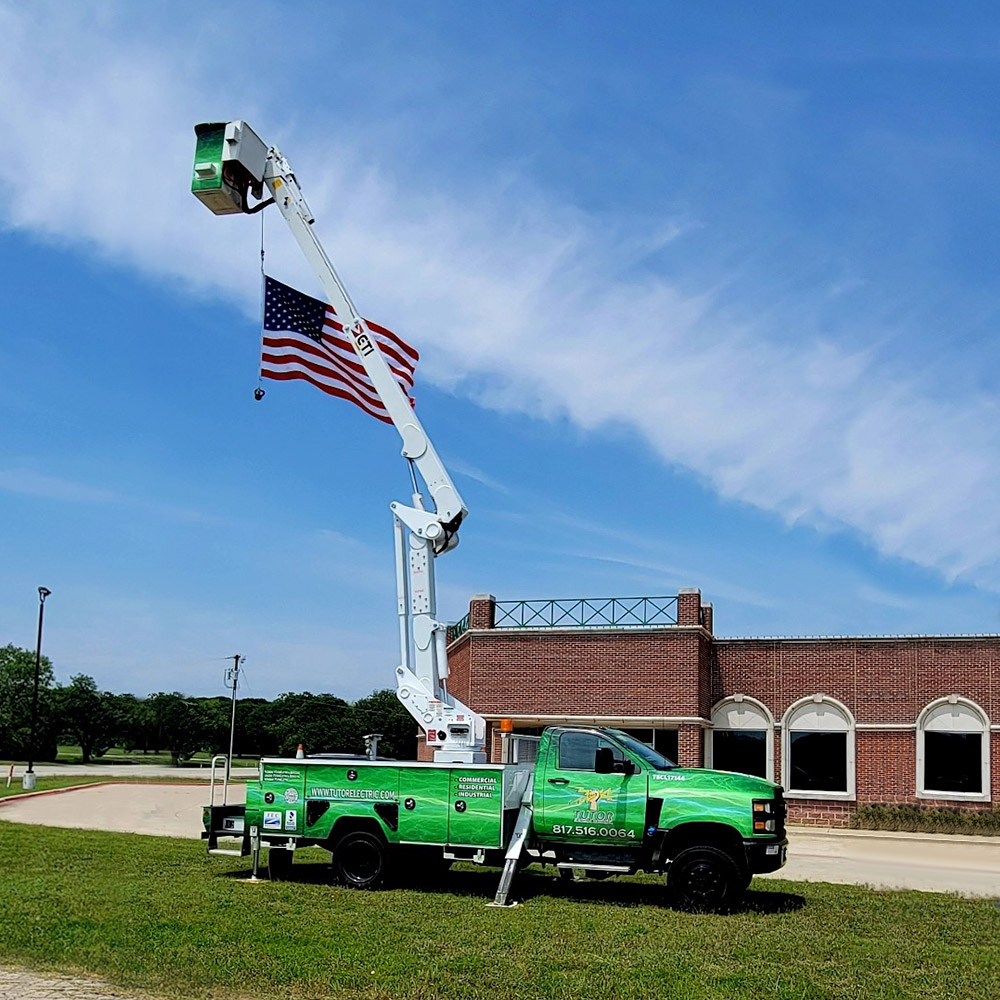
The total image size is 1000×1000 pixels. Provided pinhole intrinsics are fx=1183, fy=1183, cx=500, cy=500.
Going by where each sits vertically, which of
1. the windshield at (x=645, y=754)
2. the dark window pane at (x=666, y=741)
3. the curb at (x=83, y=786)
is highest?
the windshield at (x=645, y=754)

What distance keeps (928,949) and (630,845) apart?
366 cm

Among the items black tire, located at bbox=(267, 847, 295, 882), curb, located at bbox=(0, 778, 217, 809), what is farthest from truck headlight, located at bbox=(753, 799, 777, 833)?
curb, located at bbox=(0, 778, 217, 809)

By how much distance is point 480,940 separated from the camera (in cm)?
1119

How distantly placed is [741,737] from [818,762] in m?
2.09

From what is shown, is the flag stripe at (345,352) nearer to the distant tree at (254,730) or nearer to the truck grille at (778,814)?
the truck grille at (778,814)

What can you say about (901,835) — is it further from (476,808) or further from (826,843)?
(476,808)

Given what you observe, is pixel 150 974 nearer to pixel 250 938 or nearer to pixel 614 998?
pixel 250 938

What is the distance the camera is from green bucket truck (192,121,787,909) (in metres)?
13.9

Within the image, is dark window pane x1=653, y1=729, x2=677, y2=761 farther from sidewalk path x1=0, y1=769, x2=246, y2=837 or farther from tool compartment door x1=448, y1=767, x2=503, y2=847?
tool compartment door x1=448, y1=767, x2=503, y2=847

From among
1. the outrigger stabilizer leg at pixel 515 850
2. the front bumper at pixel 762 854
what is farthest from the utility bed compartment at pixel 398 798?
the front bumper at pixel 762 854

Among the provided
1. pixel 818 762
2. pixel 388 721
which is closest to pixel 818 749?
pixel 818 762

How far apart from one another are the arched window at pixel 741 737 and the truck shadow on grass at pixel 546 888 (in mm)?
15609

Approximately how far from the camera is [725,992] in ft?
30.7

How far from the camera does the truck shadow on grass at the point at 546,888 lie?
1424cm
